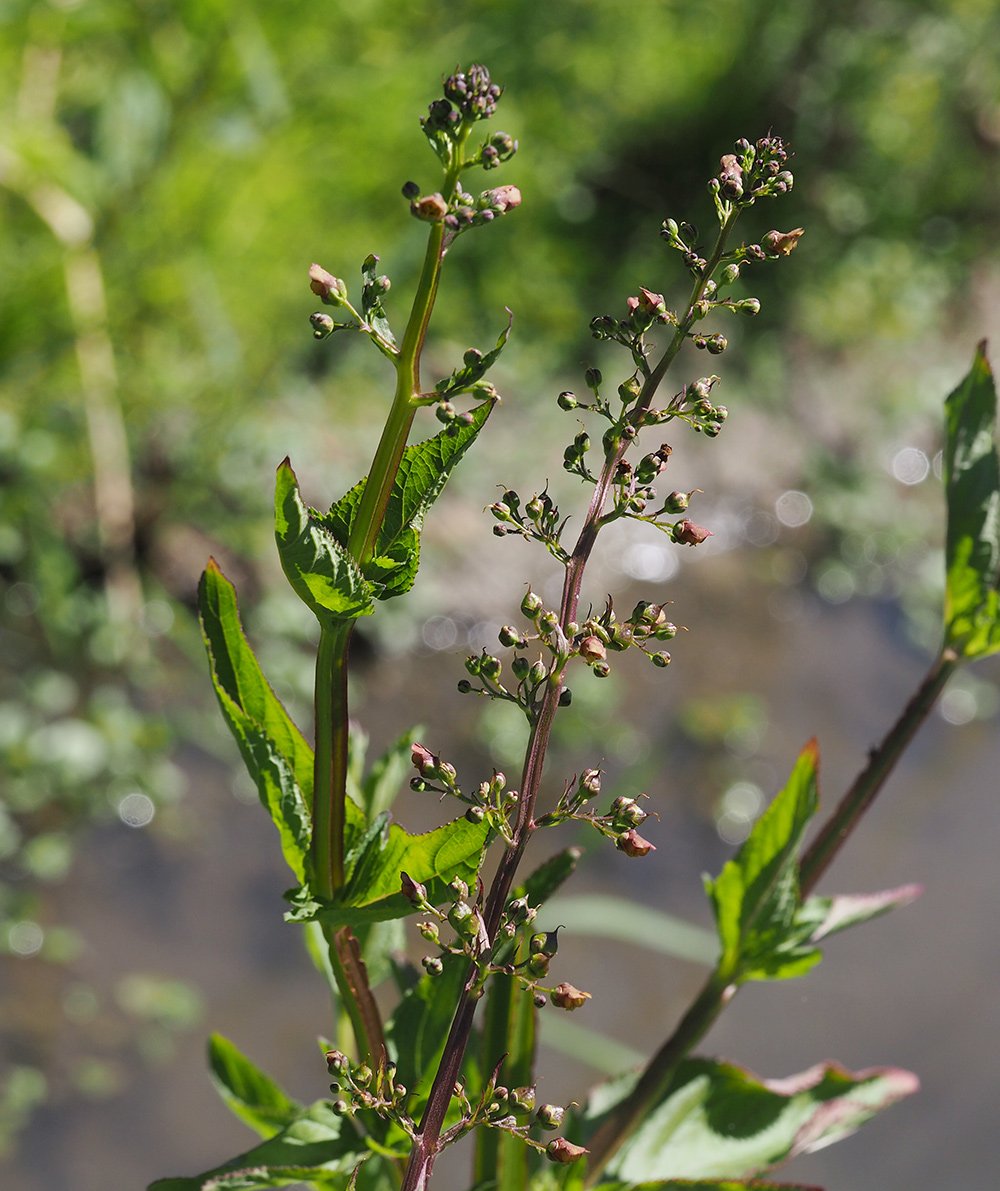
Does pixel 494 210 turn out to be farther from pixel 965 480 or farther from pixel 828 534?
pixel 828 534

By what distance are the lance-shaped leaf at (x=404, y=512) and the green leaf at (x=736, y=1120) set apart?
1.89 ft

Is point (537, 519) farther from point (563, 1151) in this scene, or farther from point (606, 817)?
point (563, 1151)

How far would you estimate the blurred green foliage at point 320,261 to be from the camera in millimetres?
3592

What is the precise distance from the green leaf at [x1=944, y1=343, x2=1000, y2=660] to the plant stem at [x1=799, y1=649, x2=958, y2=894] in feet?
0.09

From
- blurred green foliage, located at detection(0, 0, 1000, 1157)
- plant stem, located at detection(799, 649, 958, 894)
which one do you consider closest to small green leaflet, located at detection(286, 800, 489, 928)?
plant stem, located at detection(799, 649, 958, 894)

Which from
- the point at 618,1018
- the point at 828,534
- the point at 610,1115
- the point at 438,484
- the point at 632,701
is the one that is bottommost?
the point at 610,1115

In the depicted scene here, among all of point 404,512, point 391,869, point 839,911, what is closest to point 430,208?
point 404,512

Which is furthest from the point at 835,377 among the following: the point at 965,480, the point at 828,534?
the point at 965,480

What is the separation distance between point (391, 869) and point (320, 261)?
3516 mm

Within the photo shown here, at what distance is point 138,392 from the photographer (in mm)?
3732

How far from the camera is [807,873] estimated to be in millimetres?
1038

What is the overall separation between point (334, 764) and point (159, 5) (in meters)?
3.86

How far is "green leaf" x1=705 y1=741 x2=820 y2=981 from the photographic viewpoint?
3.33 feet

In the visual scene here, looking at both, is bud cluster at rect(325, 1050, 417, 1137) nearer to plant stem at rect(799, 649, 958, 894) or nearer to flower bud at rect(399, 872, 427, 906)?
flower bud at rect(399, 872, 427, 906)
